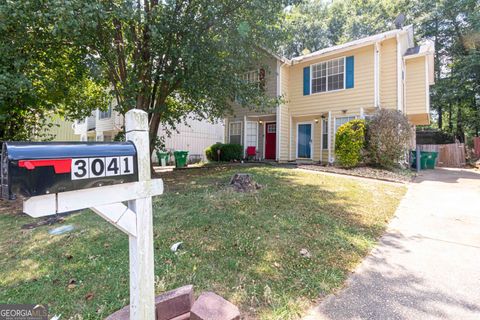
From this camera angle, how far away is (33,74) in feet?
23.5

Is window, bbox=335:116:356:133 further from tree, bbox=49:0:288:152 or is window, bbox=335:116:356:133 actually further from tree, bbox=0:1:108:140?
tree, bbox=0:1:108:140

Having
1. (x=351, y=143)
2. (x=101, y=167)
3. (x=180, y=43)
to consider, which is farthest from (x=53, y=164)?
(x=351, y=143)

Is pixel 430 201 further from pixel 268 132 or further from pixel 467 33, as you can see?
pixel 467 33

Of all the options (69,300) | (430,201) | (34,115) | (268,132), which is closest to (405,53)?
(268,132)

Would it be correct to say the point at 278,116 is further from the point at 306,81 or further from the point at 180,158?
the point at 180,158

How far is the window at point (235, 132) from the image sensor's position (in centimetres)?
1476

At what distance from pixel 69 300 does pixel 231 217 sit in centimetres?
235

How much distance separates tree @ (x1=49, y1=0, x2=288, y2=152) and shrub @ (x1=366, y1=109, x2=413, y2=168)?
4771mm

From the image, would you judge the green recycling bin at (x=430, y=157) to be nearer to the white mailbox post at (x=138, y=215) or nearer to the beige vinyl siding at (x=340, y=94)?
the beige vinyl siding at (x=340, y=94)

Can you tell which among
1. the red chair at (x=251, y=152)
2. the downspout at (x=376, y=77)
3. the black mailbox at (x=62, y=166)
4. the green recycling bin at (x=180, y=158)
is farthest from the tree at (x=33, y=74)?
the downspout at (x=376, y=77)

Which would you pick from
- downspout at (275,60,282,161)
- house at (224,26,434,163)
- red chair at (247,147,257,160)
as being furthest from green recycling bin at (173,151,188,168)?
downspout at (275,60,282,161)

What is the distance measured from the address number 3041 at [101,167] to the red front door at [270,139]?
508 inches

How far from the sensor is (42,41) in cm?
682

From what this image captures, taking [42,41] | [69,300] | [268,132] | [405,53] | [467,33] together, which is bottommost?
[69,300]
